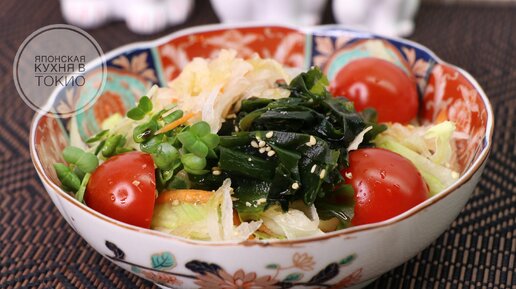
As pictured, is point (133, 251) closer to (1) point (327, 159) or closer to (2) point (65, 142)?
(1) point (327, 159)

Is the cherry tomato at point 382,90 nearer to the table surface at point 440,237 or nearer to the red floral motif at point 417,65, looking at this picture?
the red floral motif at point 417,65

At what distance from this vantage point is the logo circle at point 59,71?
1844 mm

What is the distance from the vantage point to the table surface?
5.14ft

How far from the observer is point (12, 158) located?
2.09m

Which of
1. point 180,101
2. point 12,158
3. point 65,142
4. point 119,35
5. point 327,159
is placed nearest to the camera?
point 327,159

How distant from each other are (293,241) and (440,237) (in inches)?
27.8

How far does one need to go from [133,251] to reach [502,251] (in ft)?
3.19

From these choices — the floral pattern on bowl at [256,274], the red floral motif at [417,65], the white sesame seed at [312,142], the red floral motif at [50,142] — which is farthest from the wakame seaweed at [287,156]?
the red floral motif at [417,65]

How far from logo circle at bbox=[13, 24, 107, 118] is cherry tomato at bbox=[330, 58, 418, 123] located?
2.56 feet

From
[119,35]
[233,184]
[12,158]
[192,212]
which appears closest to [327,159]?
[233,184]

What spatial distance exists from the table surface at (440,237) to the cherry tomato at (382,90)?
0.34 meters

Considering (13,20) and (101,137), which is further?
(13,20)

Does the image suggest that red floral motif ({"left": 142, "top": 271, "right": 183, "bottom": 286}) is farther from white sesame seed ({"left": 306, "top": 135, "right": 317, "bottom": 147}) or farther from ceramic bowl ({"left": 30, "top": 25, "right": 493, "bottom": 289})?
white sesame seed ({"left": 306, "top": 135, "right": 317, "bottom": 147})

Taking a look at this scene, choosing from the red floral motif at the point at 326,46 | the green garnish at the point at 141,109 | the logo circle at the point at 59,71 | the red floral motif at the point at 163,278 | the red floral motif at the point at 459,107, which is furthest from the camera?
the red floral motif at the point at 326,46
